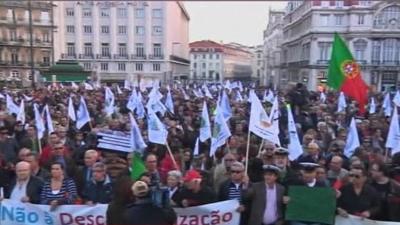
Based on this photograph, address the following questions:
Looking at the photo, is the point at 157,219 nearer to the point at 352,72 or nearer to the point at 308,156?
the point at 308,156

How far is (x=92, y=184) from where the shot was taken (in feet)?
21.9

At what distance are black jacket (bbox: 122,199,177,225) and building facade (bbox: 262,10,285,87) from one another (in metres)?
115

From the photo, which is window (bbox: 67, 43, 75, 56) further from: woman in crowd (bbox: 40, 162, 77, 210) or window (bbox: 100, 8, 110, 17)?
woman in crowd (bbox: 40, 162, 77, 210)

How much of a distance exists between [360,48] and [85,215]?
73.9m

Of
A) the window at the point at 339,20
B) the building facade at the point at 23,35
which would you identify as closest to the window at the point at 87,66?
the building facade at the point at 23,35

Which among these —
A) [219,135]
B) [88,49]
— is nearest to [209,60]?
[88,49]

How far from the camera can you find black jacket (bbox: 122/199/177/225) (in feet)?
15.2

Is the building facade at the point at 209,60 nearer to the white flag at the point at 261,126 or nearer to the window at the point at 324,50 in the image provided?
the window at the point at 324,50

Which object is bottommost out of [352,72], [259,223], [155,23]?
[259,223]

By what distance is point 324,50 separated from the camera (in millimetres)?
79062

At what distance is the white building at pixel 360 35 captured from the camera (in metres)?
72.9

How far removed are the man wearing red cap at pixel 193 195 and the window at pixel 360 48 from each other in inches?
2857

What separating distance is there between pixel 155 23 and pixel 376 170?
78592mm

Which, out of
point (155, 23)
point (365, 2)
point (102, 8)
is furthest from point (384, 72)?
point (102, 8)
